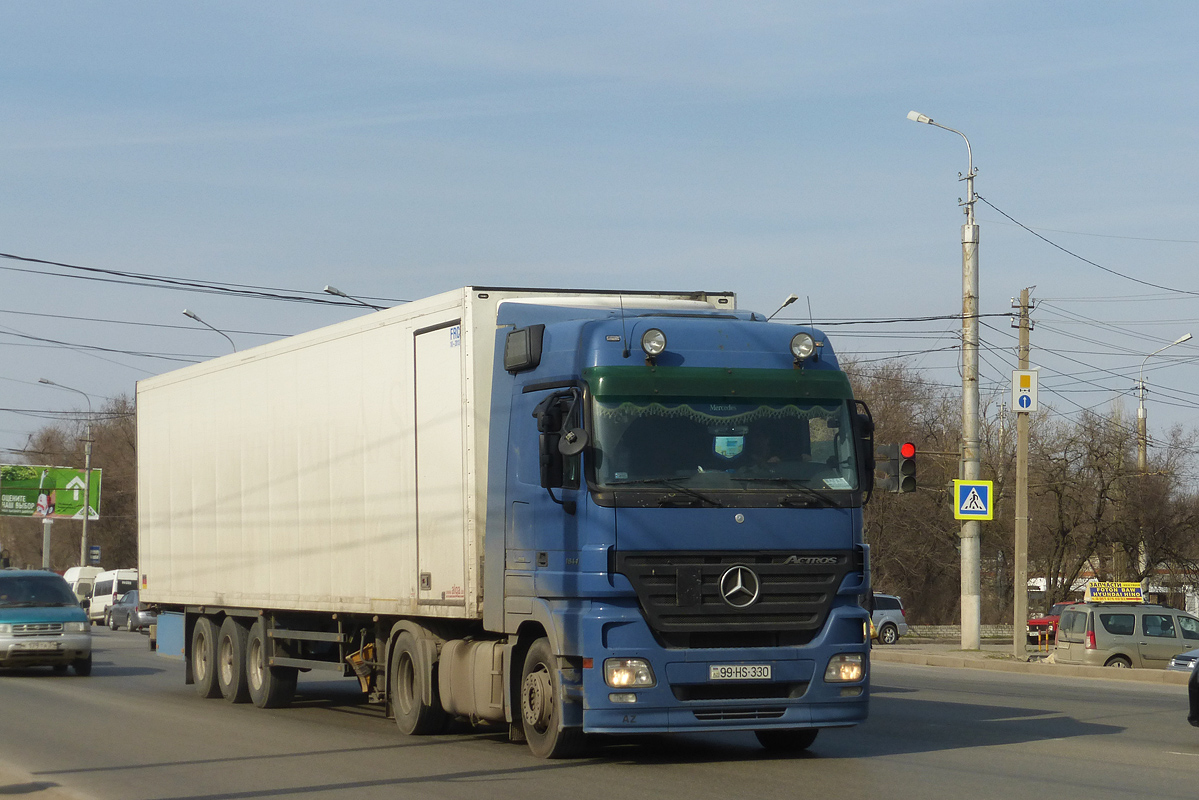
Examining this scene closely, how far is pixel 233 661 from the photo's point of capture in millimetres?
17094

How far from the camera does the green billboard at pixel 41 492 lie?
229ft

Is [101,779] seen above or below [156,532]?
below

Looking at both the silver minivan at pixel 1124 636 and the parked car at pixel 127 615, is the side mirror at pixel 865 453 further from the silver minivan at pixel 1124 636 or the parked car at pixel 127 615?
the parked car at pixel 127 615

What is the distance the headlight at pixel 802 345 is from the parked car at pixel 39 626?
16.5m

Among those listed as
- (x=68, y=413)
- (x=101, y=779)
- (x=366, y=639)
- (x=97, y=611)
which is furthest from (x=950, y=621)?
(x=101, y=779)

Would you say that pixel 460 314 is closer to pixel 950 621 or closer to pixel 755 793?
pixel 755 793

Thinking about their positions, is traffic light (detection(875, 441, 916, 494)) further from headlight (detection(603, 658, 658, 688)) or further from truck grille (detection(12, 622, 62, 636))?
truck grille (detection(12, 622, 62, 636))

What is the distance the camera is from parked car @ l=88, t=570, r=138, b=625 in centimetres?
5700

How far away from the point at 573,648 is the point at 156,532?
1127cm

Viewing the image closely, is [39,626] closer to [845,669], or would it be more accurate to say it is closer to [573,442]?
[573,442]

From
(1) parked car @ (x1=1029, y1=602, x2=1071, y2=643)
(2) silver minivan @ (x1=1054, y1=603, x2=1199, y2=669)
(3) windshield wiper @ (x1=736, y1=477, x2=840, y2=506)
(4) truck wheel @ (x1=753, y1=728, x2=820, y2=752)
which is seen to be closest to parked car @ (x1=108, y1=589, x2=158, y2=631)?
(1) parked car @ (x1=1029, y1=602, x2=1071, y2=643)

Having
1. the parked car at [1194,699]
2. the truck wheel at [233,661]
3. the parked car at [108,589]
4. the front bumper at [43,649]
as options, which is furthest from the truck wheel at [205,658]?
the parked car at [108,589]

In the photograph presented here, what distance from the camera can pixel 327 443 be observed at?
14531mm

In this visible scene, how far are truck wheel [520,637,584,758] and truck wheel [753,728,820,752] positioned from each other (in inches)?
67.2
